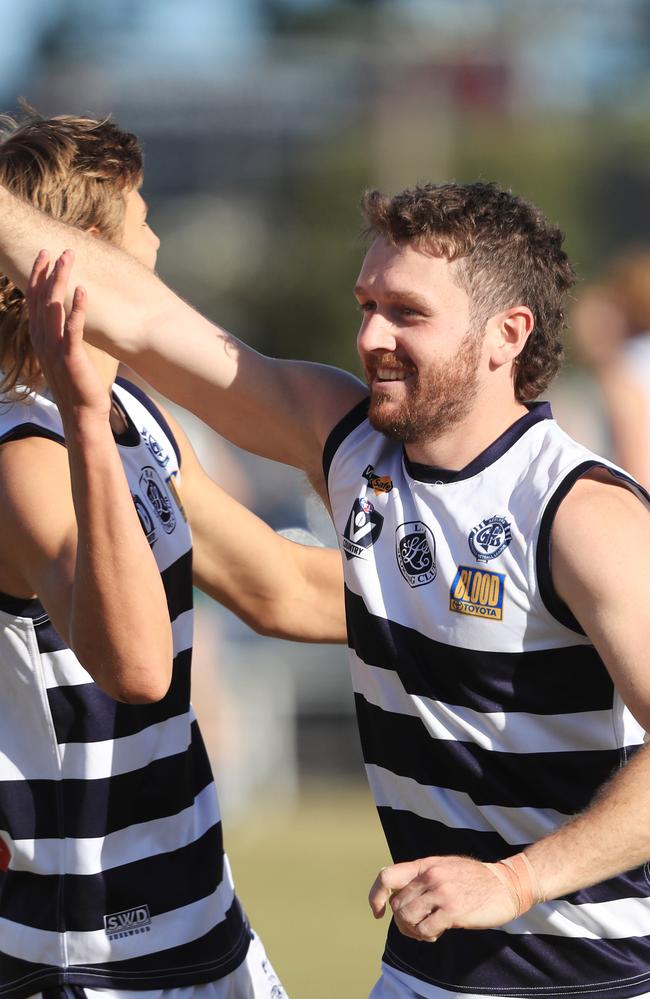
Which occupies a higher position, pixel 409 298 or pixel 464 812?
pixel 409 298

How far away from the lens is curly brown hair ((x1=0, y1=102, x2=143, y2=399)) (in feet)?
10.6

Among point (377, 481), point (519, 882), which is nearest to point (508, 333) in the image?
point (377, 481)

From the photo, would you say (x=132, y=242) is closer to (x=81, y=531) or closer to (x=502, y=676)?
(x=81, y=531)

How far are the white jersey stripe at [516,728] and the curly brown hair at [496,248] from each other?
0.70 m

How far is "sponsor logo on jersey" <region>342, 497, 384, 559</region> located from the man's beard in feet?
0.56

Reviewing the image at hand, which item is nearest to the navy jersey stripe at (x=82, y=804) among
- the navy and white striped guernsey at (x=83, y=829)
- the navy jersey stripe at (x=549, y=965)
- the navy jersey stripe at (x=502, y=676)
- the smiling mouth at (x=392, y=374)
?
the navy and white striped guernsey at (x=83, y=829)

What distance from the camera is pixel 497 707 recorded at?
2848mm

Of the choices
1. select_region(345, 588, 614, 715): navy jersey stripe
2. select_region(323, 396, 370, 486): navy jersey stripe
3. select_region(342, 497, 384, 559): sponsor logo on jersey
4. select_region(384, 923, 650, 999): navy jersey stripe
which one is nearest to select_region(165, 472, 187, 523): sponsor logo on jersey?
select_region(323, 396, 370, 486): navy jersey stripe

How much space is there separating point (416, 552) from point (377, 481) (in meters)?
0.22

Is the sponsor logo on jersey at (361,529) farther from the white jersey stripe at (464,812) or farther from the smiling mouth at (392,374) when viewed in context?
the white jersey stripe at (464,812)

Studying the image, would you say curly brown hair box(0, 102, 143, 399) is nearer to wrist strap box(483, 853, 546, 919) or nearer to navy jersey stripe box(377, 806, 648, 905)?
navy jersey stripe box(377, 806, 648, 905)

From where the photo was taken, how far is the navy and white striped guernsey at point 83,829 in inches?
121

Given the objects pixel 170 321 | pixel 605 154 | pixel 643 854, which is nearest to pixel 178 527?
pixel 170 321

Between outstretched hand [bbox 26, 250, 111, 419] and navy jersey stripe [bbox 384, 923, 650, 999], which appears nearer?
outstretched hand [bbox 26, 250, 111, 419]
